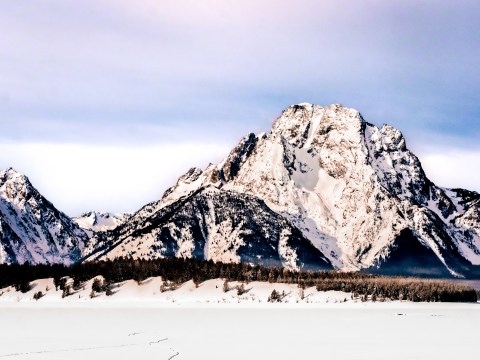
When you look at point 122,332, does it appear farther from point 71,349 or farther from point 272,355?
point 272,355

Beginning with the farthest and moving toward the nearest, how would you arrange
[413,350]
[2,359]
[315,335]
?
[315,335]
[413,350]
[2,359]

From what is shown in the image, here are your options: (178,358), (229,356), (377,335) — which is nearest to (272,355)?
(229,356)

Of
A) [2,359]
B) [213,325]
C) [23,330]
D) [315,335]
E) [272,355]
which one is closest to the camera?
[2,359]

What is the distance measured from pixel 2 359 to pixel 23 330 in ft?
131

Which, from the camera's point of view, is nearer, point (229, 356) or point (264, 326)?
point (229, 356)

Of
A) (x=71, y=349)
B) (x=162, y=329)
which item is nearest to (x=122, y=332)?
(x=162, y=329)

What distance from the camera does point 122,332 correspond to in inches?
3991

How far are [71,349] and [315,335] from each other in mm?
35414

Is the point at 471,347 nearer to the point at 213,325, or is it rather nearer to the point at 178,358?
the point at 178,358

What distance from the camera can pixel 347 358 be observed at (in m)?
68.7

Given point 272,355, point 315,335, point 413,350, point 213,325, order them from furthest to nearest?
point 213,325
point 315,335
point 413,350
point 272,355

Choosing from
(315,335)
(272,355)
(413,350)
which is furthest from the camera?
(315,335)

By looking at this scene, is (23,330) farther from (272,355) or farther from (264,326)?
(272,355)

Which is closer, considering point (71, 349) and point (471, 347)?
point (71, 349)
